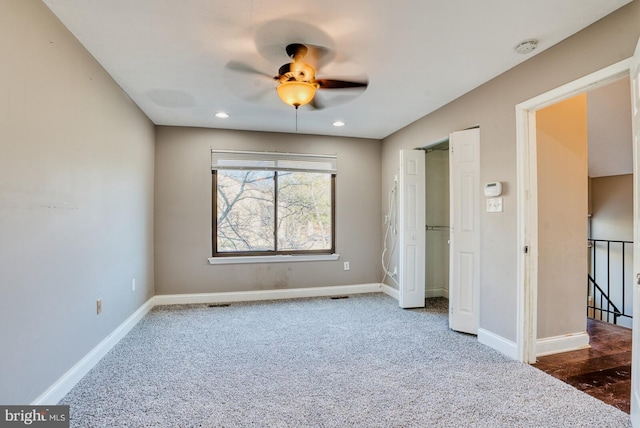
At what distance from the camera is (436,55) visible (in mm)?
2480

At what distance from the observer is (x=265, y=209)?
4.68m

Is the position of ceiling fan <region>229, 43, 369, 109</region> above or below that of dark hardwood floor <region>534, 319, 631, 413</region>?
above

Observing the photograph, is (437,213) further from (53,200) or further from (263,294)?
(53,200)

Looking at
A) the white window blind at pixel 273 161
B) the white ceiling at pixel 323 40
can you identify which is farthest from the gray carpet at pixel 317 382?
the white ceiling at pixel 323 40

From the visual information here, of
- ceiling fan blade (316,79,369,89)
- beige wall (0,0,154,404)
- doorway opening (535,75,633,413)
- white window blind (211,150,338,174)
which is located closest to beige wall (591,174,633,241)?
doorway opening (535,75,633,413)

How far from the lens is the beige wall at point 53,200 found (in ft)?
5.39

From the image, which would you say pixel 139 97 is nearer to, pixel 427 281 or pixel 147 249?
pixel 147 249

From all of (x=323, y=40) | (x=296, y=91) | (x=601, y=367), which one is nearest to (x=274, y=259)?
(x=296, y=91)

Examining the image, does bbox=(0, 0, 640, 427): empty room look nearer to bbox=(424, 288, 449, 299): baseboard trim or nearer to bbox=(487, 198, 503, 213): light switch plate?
bbox=(487, 198, 503, 213): light switch plate

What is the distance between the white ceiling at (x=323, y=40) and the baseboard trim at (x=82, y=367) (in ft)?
7.52

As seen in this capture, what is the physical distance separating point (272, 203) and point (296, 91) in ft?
8.37

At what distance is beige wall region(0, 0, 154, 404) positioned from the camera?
5.39ft

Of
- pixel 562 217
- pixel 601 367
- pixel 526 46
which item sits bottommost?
pixel 601 367

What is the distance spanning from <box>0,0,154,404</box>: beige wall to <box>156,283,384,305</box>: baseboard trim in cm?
121
